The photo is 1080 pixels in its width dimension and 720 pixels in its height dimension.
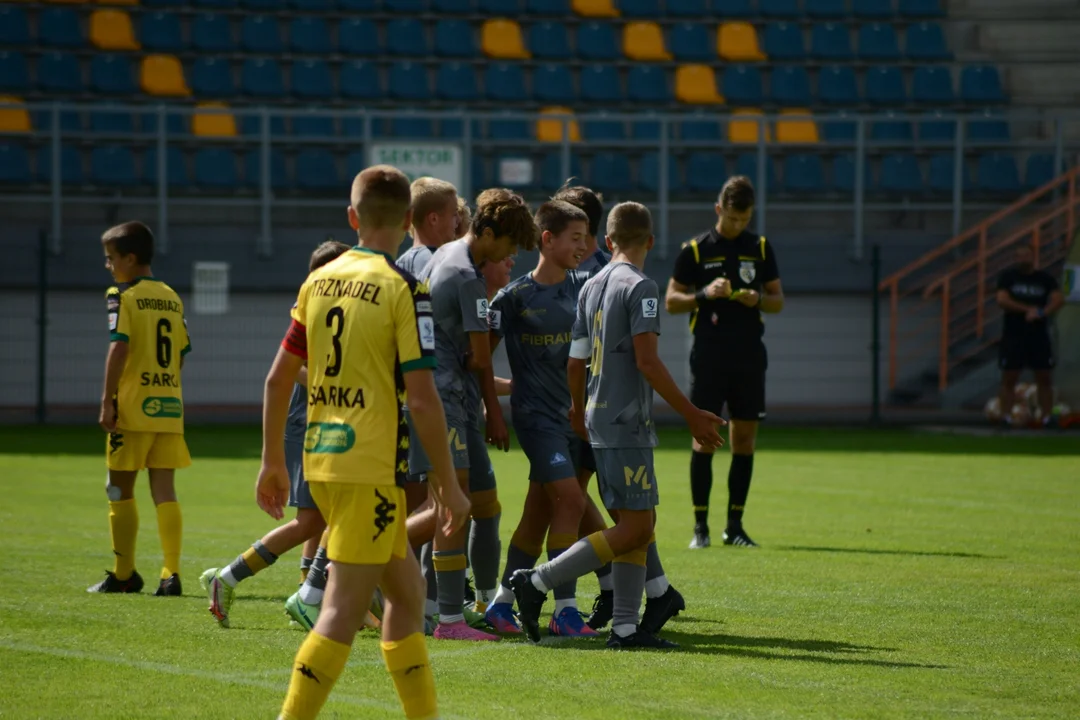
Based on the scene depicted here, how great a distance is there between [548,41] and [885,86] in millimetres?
5778

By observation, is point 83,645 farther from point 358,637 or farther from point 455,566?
point 455,566

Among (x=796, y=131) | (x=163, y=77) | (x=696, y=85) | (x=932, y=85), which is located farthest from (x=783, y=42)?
(x=163, y=77)

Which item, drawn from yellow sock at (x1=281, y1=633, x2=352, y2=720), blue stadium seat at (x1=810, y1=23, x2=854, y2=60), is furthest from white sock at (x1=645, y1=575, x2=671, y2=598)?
blue stadium seat at (x1=810, y1=23, x2=854, y2=60)

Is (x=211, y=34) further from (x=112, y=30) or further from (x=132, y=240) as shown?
(x=132, y=240)

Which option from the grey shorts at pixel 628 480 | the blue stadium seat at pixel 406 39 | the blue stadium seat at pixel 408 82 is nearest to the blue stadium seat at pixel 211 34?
the blue stadium seat at pixel 406 39

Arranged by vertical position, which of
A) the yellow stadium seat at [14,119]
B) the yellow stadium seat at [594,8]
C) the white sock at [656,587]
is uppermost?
the yellow stadium seat at [594,8]

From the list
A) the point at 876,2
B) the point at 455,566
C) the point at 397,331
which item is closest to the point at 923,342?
the point at 876,2

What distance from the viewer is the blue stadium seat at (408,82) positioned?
2280cm

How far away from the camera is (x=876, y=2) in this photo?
82.0 feet

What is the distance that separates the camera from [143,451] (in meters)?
7.40

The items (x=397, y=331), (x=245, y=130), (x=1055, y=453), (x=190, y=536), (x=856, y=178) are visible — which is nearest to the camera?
(x=397, y=331)

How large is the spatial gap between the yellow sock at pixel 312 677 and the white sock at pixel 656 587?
96.5 inches

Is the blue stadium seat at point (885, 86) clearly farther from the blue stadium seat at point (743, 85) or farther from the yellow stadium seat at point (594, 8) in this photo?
the yellow stadium seat at point (594, 8)

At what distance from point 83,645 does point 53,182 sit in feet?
49.3
